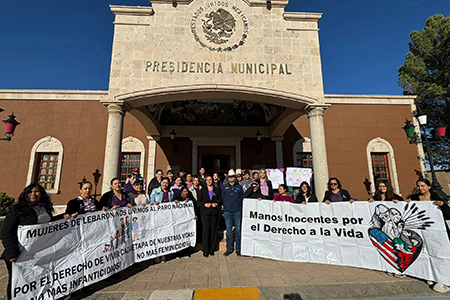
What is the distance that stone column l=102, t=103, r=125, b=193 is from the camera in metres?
6.17

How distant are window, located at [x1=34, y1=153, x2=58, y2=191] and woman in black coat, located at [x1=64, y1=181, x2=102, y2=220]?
30.8 ft

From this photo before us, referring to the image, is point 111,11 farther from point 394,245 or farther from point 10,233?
point 394,245

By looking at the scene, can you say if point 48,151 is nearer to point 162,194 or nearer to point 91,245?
point 162,194

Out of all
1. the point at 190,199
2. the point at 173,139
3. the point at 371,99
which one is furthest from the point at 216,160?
the point at 371,99

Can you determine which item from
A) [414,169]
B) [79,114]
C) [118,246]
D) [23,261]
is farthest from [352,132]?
[79,114]

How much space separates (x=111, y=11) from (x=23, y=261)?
7.47m

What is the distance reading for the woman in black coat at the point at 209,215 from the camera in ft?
16.4

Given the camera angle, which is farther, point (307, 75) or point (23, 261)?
point (307, 75)

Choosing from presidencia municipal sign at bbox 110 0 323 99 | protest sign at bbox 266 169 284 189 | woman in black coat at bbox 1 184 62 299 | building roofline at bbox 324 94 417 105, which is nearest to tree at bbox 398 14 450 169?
building roofline at bbox 324 94 417 105

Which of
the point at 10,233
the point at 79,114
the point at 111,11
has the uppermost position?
the point at 111,11

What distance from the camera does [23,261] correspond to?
9.12 ft

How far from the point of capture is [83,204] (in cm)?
362

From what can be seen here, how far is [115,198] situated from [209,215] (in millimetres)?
2095

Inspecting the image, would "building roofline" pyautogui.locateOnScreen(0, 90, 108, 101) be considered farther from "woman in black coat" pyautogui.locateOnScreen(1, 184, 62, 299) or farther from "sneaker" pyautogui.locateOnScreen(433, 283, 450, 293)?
"sneaker" pyautogui.locateOnScreen(433, 283, 450, 293)
